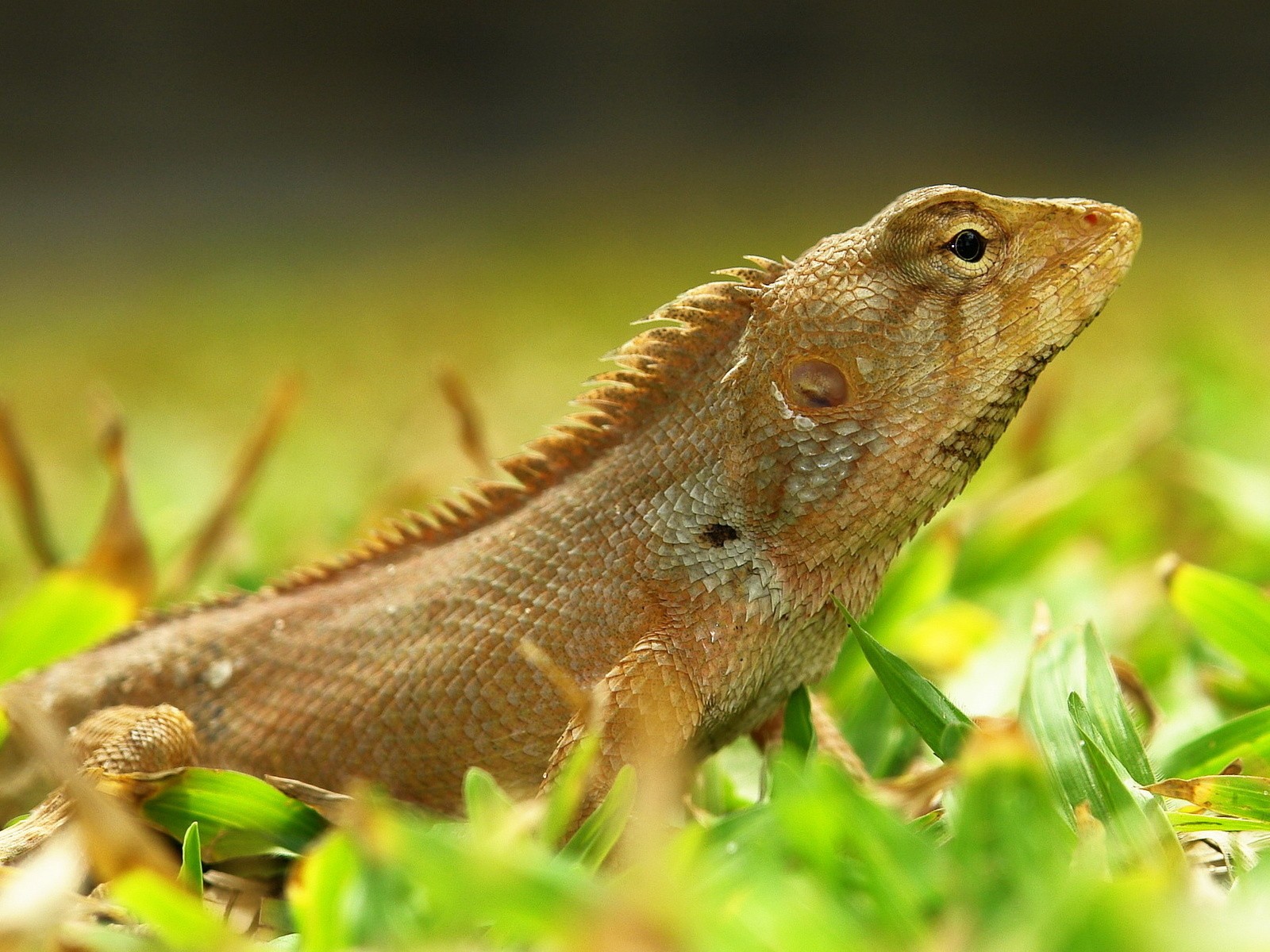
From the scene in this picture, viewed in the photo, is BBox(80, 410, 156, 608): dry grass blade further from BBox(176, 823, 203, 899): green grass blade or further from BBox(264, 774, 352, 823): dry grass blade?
BBox(176, 823, 203, 899): green grass blade

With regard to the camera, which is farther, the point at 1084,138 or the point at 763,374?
the point at 1084,138

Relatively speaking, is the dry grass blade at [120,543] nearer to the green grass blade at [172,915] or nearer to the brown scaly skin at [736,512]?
the brown scaly skin at [736,512]

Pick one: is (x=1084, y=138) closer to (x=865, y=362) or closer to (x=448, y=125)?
(x=448, y=125)

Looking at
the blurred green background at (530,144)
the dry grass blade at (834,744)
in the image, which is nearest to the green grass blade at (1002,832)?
the dry grass blade at (834,744)

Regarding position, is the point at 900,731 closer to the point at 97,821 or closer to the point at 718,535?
the point at 718,535

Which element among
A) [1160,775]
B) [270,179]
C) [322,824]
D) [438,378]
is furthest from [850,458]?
[270,179]

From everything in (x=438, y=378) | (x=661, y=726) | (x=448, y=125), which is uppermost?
(x=448, y=125)

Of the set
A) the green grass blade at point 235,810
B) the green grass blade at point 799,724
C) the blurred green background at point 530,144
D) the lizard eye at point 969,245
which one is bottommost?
the green grass blade at point 235,810

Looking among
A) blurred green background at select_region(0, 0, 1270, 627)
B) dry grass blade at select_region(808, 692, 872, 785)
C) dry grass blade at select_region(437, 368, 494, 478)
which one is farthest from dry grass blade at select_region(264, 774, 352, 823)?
blurred green background at select_region(0, 0, 1270, 627)
